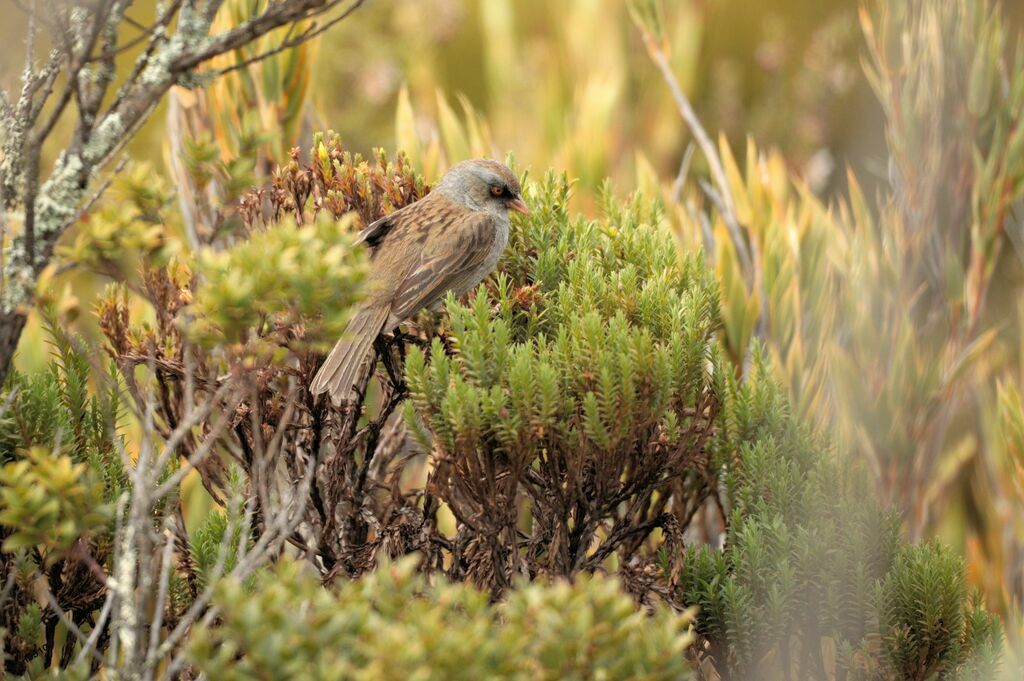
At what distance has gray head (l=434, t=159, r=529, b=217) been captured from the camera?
3.64 metres

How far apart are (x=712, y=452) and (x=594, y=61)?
4.14 meters

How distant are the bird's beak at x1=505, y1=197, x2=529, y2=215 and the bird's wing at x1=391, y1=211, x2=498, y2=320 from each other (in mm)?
89

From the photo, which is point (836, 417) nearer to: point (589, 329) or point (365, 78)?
point (589, 329)

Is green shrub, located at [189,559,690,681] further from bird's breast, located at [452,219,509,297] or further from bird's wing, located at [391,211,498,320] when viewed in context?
bird's breast, located at [452,219,509,297]

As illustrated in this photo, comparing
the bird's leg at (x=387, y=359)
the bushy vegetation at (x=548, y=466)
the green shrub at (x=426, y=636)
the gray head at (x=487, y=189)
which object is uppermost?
the gray head at (x=487, y=189)

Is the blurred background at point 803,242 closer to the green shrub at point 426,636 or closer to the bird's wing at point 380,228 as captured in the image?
the bird's wing at point 380,228

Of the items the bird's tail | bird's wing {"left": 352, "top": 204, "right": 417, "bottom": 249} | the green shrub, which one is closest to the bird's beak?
bird's wing {"left": 352, "top": 204, "right": 417, "bottom": 249}

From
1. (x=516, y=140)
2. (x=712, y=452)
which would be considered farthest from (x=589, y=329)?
(x=516, y=140)

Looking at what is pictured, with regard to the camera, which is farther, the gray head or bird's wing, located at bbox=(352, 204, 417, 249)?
the gray head

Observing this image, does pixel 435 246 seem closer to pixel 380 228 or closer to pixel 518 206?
pixel 380 228

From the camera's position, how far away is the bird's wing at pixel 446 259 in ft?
11.1

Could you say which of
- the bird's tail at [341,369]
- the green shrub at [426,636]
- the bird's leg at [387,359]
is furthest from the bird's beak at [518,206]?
the green shrub at [426,636]

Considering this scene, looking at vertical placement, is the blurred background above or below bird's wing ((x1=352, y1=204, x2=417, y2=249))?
above

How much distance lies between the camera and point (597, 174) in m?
4.80
